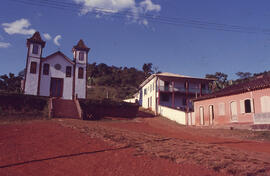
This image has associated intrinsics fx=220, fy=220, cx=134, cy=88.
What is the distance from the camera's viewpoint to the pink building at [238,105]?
1875 centimetres

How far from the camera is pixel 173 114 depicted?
95.2 feet

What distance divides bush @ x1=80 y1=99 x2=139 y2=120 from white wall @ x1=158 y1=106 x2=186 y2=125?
5673 mm

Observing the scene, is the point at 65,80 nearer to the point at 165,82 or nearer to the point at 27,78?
the point at 27,78

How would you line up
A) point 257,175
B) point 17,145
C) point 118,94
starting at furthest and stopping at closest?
point 118,94 < point 17,145 < point 257,175

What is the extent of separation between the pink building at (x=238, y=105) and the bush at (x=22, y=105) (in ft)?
56.8

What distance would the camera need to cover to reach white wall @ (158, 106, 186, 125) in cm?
2731

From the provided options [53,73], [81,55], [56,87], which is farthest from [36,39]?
[56,87]

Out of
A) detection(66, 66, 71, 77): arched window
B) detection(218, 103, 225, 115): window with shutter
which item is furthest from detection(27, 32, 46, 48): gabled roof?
detection(218, 103, 225, 115): window with shutter

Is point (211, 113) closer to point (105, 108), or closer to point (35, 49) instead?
point (105, 108)

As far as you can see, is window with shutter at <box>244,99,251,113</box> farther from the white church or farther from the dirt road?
the white church

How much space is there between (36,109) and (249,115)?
66.7ft

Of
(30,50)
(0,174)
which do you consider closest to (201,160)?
(0,174)

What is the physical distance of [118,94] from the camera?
59.7 meters

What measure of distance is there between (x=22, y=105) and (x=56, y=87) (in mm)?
7573
